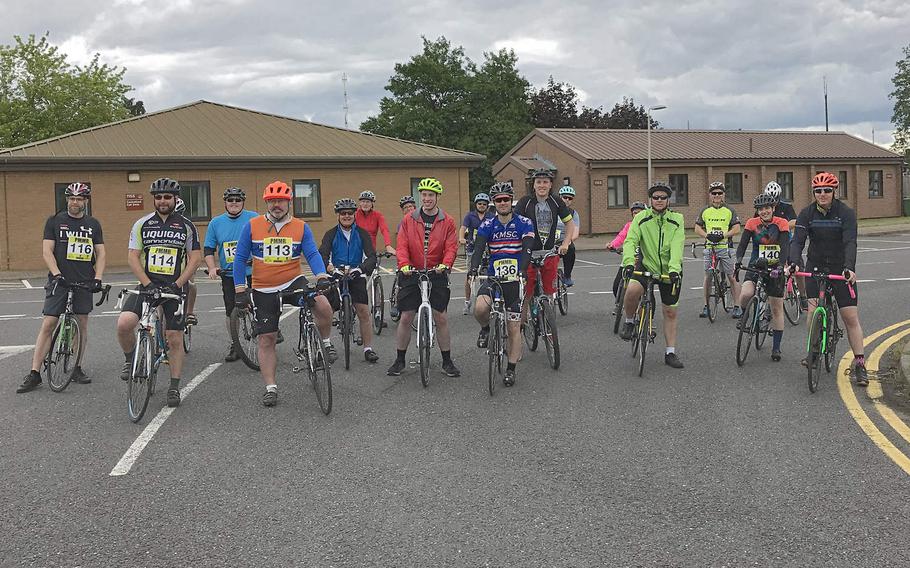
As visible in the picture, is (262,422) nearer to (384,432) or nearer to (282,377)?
(384,432)

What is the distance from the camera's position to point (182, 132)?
97.5ft

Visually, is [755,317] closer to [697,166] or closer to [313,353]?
[313,353]

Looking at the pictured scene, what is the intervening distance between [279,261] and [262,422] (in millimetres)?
1388

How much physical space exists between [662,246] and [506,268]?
5.75 ft

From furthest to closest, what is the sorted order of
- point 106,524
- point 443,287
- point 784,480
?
1. point 443,287
2. point 784,480
3. point 106,524

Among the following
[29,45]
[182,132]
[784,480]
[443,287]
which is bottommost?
[784,480]

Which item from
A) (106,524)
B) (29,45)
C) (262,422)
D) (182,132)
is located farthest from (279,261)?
(29,45)

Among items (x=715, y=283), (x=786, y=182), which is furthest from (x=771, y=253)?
(x=786, y=182)

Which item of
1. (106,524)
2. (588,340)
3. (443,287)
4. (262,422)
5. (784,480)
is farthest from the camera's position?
(588,340)

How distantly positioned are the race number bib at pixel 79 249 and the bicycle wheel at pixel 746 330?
667 cm

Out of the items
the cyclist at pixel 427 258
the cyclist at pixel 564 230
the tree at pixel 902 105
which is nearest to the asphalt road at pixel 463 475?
the cyclist at pixel 427 258

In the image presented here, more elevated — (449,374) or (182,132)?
(182,132)

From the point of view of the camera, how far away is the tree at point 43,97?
48.9 meters

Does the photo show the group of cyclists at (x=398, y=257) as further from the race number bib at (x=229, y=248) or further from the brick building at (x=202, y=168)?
the brick building at (x=202, y=168)
